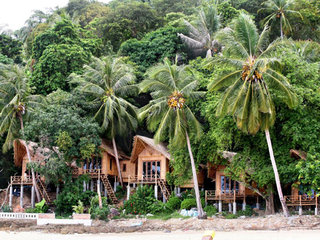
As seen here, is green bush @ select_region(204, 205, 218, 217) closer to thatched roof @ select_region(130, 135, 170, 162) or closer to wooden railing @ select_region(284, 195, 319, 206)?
wooden railing @ select_region(284, 195, 319, 206)

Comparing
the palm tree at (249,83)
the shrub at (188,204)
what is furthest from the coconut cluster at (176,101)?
the shrub at (188,204)

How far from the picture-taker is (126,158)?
32938 millimetres

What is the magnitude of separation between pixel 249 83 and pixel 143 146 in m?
12.1

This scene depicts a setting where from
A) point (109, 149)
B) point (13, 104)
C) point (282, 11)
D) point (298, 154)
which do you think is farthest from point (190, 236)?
point (282, 11)

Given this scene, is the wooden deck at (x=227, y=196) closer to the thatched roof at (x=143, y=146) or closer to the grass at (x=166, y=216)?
the grass at (x=166, y=216)

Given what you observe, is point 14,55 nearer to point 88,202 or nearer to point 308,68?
point 88,202

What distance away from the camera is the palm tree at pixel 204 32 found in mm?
36594

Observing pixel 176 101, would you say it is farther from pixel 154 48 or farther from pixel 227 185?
pixel 154 48

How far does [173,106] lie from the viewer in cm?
2442

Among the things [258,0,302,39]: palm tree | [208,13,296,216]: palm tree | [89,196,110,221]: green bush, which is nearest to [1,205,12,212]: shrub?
[89,196,110,221]: green bush

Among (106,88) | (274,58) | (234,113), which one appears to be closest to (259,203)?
(234,113)

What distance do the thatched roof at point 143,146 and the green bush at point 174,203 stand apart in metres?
3.32

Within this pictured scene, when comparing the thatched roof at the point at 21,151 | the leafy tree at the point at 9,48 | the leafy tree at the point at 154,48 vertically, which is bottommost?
the thatched roof at the point at 21,151

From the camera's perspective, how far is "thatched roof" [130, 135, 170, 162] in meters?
29.9
